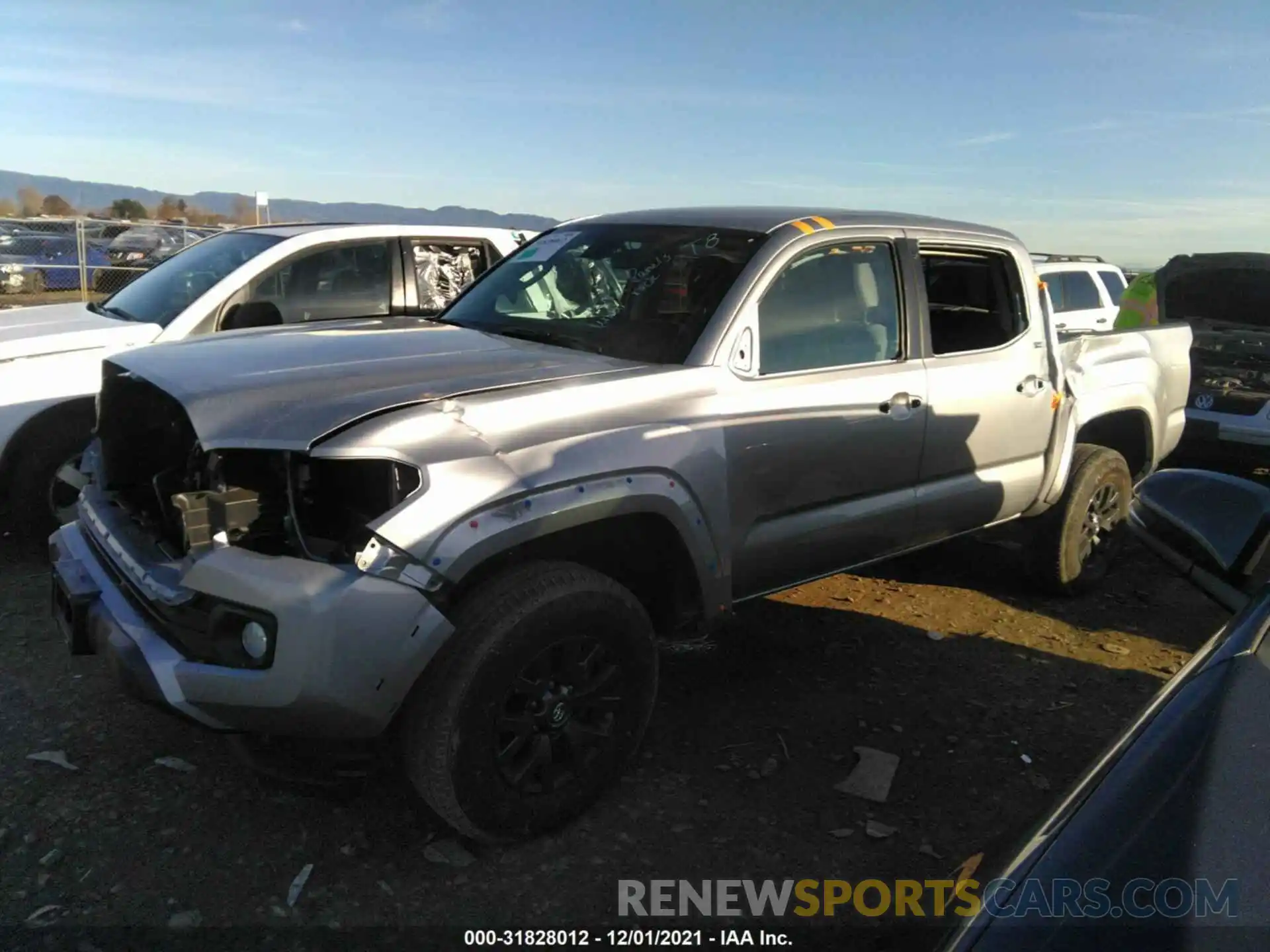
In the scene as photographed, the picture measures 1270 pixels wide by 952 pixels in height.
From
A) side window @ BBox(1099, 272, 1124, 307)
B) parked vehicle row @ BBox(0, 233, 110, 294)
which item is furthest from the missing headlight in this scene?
parked vehicle row @ BBox(0, 233, 110, 294)

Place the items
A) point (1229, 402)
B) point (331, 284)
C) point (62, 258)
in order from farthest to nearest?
1. point (62, 258)
2. point (1229, 402)
3. point (331, 284)

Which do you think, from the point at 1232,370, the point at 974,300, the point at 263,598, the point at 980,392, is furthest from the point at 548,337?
the point at 1232,370

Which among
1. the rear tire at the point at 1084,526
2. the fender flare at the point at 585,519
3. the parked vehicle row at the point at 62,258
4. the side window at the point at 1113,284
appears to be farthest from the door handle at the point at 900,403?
the parked vehicle row at the point at 62,258

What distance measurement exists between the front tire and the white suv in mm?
11515

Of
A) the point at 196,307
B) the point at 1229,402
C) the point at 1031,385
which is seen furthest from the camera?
the point at 1229,402

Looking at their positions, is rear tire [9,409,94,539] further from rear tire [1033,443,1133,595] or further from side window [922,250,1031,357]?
rear tire [1033,443,1133,595]

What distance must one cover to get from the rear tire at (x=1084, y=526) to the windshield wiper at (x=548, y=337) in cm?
281

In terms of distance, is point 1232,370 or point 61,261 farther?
point 61,261

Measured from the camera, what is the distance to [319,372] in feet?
9.87

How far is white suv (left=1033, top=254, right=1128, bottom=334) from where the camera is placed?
13.3m

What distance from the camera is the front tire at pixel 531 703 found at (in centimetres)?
266

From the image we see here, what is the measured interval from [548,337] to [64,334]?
2959mm

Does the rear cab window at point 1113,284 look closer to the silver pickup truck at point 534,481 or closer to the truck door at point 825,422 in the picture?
the silver pickup truck at point 534,481

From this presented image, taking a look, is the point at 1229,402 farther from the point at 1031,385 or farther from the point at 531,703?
the point at 531,703
